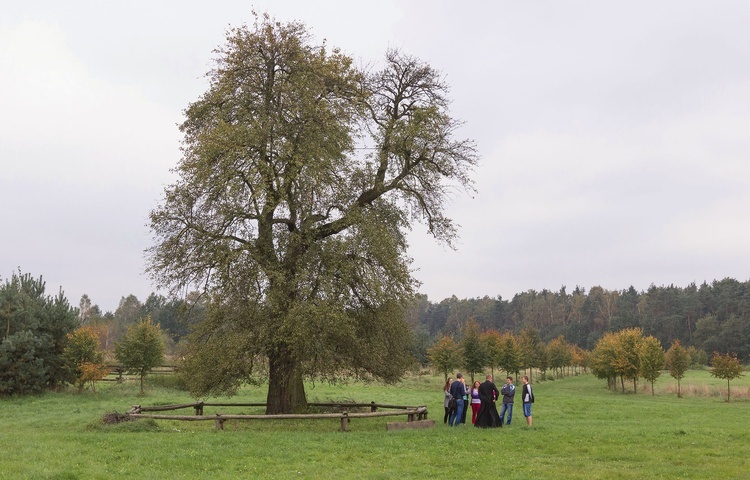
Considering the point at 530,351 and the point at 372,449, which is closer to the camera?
the point at 372,449

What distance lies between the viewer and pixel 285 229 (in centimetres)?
2455

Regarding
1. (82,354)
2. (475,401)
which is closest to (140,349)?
(82,354)

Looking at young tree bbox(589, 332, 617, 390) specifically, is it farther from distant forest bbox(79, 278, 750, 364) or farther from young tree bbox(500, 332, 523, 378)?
distant forest bbox(79, 278, 750, 364)

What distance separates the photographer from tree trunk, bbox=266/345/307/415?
23.3 meters

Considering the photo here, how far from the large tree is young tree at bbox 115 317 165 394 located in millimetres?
20374

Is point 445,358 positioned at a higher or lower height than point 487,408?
lower

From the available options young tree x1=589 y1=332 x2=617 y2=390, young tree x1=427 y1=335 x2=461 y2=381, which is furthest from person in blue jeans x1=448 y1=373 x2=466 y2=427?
young tree x1=427 y1=335 x2=461 y2=381

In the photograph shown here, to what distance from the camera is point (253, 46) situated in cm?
2398

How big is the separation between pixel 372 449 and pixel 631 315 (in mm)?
125931

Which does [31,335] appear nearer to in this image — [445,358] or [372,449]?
[372,449]

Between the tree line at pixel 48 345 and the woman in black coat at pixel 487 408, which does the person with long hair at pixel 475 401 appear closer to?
the woman in black coat at pixel 487 408

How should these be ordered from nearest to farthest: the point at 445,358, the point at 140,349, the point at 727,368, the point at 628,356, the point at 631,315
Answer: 1. the point at 140,349
2. the point at 727,368
3. the point at 628,356
4. the point at 445,358
5. the point at 631,315

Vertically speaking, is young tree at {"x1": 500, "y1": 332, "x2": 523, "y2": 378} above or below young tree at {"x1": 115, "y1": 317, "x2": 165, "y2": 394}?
below

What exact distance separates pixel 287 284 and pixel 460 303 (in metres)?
176
